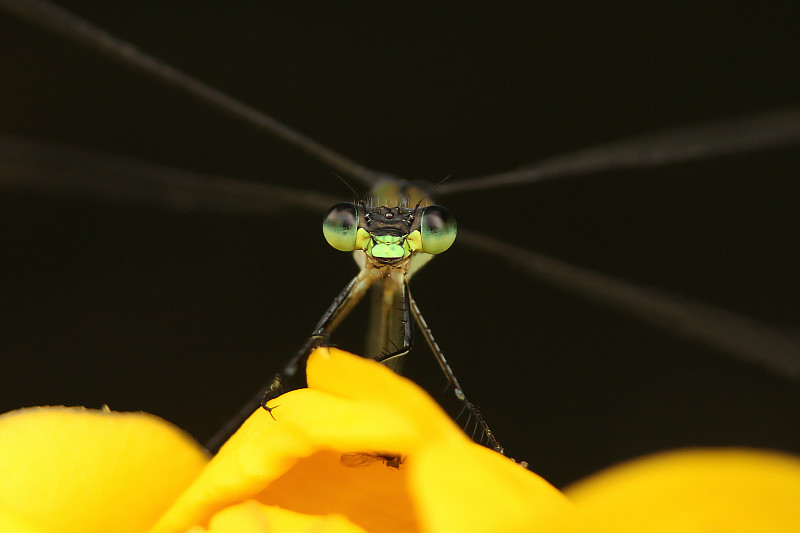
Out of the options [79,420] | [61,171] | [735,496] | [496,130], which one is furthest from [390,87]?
[735,496]

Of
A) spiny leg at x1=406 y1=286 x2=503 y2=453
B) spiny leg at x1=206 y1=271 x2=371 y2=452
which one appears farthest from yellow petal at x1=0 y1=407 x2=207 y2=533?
spiny leg at x1=406 y1=286 x2=503 y2=453

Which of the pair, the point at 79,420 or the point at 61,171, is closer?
the point at 79,420

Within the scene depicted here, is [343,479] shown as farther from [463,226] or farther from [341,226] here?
[463,226]

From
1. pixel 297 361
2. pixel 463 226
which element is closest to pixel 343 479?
pixel 297 361

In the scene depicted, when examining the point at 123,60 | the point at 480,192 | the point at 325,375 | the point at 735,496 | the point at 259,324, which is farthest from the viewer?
the point at 480,192

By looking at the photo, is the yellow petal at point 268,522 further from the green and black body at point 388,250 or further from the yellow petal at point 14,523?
the green and black body at point 388,250

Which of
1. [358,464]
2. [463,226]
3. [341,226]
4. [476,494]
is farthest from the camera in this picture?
[463,226]

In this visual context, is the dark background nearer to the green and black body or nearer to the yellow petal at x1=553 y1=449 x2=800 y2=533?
the green and black body

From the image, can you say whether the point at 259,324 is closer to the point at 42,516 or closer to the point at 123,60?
the point at 123,60
